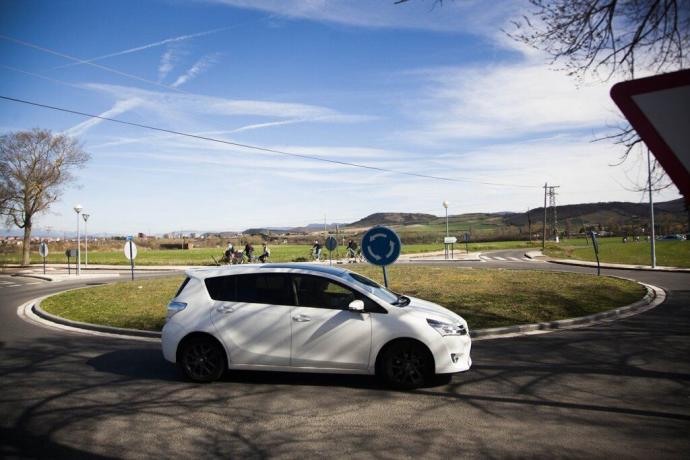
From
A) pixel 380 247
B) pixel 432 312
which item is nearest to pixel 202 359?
pixel 432 312

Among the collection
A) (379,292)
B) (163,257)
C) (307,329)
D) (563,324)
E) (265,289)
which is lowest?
(563,324)

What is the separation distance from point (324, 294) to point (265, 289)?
0.81 m

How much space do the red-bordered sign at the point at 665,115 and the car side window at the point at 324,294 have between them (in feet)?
15.6

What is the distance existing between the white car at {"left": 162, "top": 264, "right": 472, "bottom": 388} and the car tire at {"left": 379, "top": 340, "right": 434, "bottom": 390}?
12mm

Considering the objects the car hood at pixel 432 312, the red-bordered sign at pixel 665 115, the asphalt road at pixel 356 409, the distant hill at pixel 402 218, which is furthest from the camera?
the distant hill at pixel 402 218

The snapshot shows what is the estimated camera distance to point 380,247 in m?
9.87

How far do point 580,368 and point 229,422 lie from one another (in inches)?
196

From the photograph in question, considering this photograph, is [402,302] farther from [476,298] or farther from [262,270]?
[476,298]

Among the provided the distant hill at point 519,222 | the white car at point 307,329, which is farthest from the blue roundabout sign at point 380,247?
the distant hill at point 519,222

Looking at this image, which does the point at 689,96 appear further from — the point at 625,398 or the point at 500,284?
the point at 500,284

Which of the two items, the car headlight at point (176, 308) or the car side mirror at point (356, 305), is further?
the car headlight at point (176, 308)

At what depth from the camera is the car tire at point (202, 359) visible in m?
6.71

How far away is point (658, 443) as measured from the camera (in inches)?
179

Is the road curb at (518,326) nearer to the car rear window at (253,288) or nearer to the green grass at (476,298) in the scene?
the green grass at (476,298)
